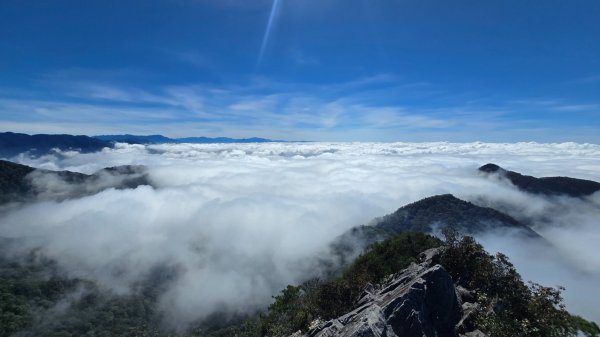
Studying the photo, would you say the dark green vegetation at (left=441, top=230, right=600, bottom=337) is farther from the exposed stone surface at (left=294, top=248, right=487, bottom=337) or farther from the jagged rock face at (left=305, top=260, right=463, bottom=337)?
the jagged rock face at (left=305, top=260, right=463, bottom=337)

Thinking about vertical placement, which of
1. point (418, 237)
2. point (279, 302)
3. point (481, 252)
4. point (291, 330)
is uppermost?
point (481, 252)

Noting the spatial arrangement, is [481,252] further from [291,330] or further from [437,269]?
[291,330]

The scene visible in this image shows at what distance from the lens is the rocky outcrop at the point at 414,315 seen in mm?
35781

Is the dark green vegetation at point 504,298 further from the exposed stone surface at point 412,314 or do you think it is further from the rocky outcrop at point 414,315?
the exposed stone surface at point 412,314

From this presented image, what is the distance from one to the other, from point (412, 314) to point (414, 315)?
0.72ft

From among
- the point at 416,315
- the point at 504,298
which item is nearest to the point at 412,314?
the point at 416,315

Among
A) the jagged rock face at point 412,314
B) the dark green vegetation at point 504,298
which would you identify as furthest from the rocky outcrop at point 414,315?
the dark green vegetation at point 504,298

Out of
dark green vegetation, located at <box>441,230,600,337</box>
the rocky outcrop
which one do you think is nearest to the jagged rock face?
the rocky outcrop

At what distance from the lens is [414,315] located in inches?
1516

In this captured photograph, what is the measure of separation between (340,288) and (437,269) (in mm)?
23741

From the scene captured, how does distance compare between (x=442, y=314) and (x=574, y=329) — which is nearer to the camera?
(x=442, y=314)

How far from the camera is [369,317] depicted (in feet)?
117

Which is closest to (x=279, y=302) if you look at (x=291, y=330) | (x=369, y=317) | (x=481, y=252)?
(x=291, y=330)

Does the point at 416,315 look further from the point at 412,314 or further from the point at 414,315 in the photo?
the point at 412,314
